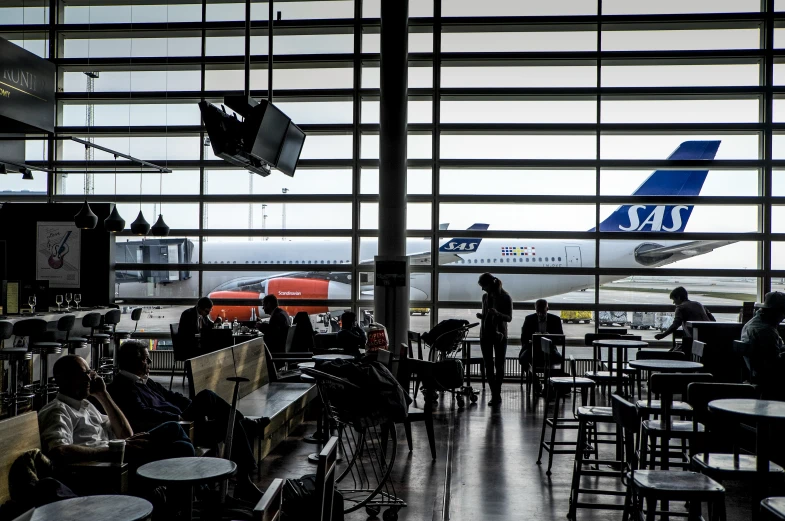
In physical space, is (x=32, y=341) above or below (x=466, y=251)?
below

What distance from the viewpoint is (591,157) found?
910 centimetres

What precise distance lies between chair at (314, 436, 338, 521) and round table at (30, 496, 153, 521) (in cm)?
51

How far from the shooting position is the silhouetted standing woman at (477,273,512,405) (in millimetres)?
7066

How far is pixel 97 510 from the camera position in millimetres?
1941

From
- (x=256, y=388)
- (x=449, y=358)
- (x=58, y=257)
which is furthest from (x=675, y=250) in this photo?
(x=58, y=257)

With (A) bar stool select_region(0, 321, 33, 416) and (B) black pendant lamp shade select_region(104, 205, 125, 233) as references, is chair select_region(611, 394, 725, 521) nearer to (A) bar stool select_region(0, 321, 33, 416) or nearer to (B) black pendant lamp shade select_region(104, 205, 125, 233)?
(A) bar stool select_region(0, 321, 33, 416)

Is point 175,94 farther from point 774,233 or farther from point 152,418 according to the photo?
point 774,233

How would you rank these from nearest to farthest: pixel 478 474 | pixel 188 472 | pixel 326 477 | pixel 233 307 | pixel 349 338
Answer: pixel 326 477
pixel 188 472
pixel 478 474
pixel 349 338
pixel 233 307

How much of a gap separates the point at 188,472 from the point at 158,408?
61.4 inches

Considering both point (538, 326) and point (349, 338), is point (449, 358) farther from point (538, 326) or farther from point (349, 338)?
point (538, 326)

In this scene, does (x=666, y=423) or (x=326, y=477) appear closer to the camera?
(x=326, y=477)

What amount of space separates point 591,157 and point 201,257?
5.78m

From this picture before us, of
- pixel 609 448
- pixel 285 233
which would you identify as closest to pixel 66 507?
pixel 609 448

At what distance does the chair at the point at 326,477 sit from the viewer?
201 centimetres
